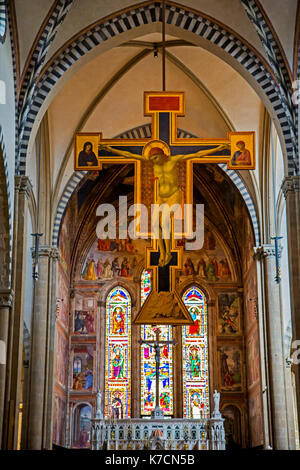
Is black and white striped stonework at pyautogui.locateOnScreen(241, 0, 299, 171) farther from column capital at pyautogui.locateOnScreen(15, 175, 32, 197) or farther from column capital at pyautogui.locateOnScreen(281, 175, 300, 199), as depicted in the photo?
column capital at pyautogui.locateOnScreen(15, 175, 32, 197)

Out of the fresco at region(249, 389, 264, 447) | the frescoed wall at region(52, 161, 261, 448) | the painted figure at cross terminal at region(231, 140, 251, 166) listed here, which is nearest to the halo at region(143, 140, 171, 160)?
the painted figure at cross terminal at region(231, 140, 251, 166)

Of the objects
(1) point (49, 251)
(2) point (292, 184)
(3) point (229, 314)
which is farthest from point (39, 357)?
(2) point (292, 184)

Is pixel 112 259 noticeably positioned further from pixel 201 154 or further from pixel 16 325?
pixel 201 154

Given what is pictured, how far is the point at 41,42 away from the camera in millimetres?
15703

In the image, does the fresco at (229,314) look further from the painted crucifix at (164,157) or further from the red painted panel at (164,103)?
the red painted panel at (164,103)

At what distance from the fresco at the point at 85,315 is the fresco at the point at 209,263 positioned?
12.2 ft

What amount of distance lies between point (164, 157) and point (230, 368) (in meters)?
16.3

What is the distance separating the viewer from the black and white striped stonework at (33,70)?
15562 millimetres

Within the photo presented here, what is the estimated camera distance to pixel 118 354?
2769 centimetres

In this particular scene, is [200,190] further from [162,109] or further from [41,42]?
[162,109]

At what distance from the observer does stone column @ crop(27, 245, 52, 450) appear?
2036 cm

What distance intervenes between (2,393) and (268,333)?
9751mm

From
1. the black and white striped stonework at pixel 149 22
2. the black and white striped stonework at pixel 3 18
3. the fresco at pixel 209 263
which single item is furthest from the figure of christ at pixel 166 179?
the fresco at pixel 209 263

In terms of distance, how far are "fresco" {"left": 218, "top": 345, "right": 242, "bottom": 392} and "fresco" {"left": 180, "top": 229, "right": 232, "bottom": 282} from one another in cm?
276
